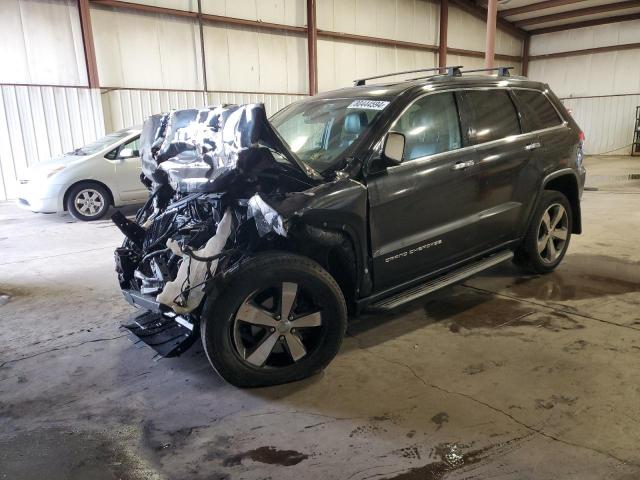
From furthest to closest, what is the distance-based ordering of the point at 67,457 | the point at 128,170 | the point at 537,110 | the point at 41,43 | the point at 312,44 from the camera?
the point at 312,44, the point at 41,43, the point at 128,170, the point at 537,110, the point at 67,457

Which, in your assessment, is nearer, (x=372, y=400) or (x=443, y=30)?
(x=372, y=400)

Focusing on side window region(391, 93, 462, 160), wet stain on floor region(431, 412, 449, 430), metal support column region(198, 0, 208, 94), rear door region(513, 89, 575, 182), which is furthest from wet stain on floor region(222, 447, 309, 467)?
metal support column region(198, 0, 208, 94)

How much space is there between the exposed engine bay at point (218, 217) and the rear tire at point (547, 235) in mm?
2188

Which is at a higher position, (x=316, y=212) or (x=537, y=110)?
(x=537, y=110)

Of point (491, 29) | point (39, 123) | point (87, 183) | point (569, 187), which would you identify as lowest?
point (87, 183)

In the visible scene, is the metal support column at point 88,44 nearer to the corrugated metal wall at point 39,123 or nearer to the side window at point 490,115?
the corrugated metal wall at point 39,123

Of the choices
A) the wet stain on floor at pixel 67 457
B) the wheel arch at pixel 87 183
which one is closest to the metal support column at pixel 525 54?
the wheel arch at pixel 87 183

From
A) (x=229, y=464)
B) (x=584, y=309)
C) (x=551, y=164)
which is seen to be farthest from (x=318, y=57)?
(x=229, y=464)

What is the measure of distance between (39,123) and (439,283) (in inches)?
397

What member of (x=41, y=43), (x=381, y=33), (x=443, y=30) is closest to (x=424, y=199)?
(x=41, y=43)

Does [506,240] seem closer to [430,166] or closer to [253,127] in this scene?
[430,166]

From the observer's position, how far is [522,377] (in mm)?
2965

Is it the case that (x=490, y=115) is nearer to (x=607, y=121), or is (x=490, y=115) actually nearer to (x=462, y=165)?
(x=462, y=165)

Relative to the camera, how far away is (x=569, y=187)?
15.8ft
